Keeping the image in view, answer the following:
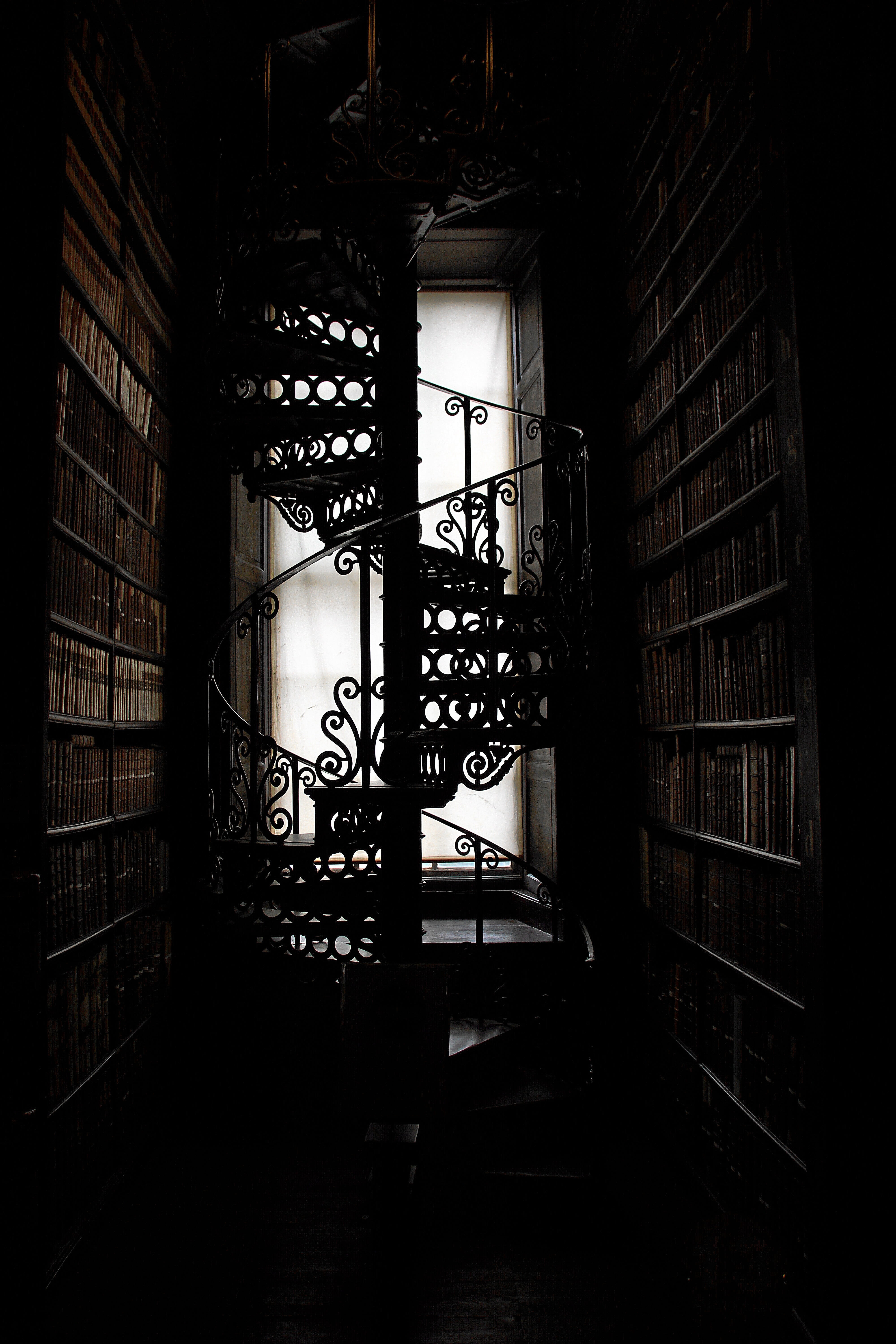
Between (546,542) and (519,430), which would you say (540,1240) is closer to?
(546,542)

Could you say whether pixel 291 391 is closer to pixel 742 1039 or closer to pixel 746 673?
pixel 746 673

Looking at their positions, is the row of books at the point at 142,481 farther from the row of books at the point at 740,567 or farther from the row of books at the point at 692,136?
the row of books at the point at 692,136

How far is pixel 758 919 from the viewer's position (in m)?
2.35

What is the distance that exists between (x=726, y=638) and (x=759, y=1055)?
3.89 feet

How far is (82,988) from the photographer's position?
8.14 feet

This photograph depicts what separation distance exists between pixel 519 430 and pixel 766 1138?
3264mm

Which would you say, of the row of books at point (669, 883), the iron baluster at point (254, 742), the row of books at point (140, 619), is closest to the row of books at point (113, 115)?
the row of books at point (140, 619)

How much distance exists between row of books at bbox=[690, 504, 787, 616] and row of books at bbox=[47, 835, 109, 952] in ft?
6.69

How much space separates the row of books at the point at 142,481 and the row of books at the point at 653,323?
6.42ft

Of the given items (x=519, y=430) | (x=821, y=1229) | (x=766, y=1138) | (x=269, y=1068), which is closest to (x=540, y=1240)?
(x=766, y=1138)

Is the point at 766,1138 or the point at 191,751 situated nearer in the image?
the point at 766,1138

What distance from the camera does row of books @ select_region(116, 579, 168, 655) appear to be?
297 centimetres

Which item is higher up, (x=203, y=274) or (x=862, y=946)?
(x=203, y=274)

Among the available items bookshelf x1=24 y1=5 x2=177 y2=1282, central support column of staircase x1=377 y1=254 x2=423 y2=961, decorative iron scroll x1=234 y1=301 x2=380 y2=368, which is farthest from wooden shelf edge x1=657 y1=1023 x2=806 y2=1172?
decorative iron scroll x1=234 y1=301 x2=380 y2=368
